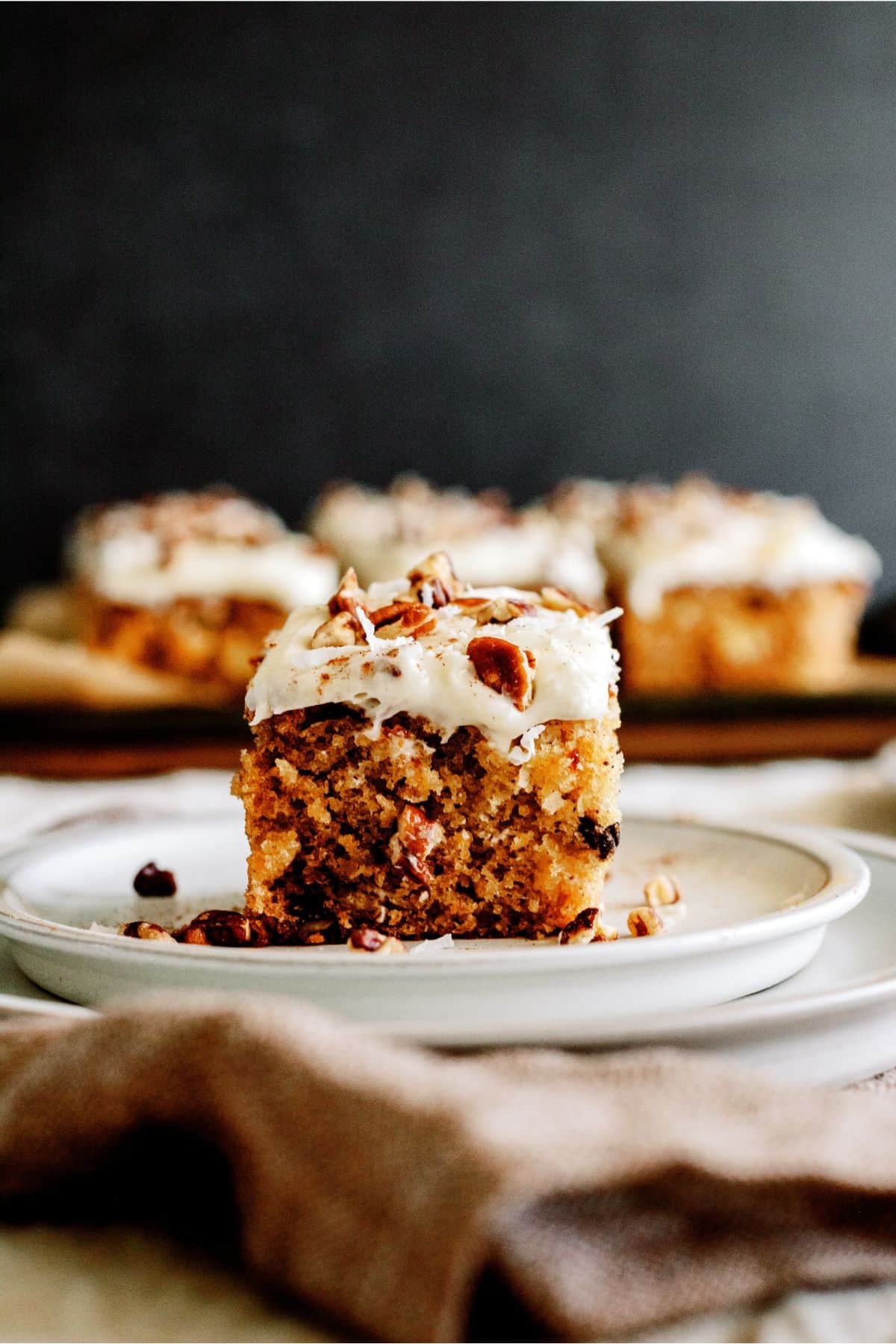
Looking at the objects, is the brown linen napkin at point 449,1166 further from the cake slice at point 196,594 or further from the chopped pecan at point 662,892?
the cake slice at point 196,594

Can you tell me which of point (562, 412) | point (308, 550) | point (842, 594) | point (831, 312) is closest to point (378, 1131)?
point (308, 550)

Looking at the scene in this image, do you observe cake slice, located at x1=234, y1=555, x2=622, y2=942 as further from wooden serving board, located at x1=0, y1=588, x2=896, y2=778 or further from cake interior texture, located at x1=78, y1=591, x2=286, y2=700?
cake interior texture, located at x1=78, y1=591, x2=286, y2=700

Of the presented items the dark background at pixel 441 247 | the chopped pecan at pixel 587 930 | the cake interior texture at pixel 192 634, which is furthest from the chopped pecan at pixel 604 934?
the dark background at pixel 441 247

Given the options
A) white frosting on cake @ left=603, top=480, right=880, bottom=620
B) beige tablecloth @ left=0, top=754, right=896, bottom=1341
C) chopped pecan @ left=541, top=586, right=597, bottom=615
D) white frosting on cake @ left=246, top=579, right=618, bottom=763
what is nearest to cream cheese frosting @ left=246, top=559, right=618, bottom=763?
white frosting on cake @ left=246, top=579, right=618, bottom=763

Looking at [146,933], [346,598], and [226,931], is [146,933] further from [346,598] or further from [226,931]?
[346,598]

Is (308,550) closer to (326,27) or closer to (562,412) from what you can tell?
(562,412)

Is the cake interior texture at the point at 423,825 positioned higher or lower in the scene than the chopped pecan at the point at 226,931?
higher
